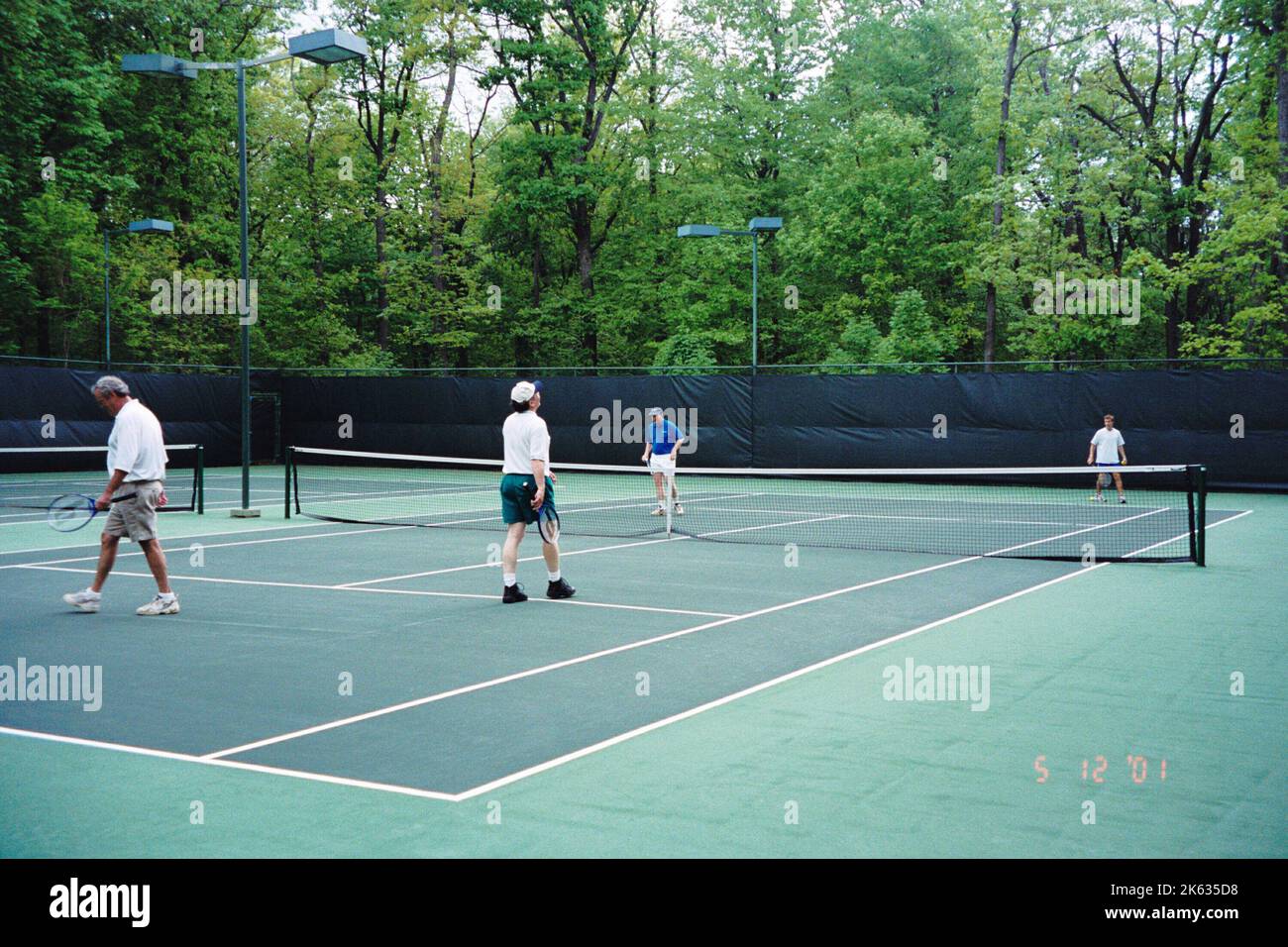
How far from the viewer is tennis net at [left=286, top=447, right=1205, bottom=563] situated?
15.0 meters

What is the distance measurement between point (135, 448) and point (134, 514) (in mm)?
518

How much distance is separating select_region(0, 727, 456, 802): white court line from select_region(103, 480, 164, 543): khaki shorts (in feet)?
10.9

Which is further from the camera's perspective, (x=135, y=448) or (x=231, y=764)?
(x=135, y=448)

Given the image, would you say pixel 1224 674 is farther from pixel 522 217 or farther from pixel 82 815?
pixel 522 217

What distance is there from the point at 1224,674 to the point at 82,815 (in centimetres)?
645

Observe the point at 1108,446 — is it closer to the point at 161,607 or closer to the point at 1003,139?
the point at 1003,139

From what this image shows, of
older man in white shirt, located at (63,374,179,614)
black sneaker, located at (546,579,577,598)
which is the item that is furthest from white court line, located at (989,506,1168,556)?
older man in white shirt, located at (63,374,179,614)

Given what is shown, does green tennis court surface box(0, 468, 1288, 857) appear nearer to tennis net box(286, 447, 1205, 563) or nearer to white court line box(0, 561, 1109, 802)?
white court line box(0, 561, 1109, 802)

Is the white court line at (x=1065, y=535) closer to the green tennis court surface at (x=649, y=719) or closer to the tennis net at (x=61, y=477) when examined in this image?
the green tennis court surface at (x=649, y=719)

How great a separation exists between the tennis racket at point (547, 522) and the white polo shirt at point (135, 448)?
297 centimetres

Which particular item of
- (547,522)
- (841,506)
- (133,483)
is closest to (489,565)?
(547,522)

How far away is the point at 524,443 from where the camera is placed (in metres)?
9.89
